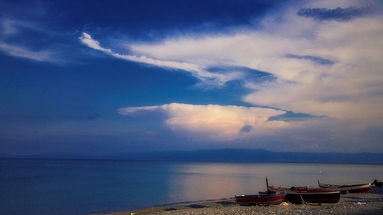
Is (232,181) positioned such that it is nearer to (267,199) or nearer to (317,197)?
(317,197)

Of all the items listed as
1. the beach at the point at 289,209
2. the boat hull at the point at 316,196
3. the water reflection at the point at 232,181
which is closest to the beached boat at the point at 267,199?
the beach at the point at 289,209

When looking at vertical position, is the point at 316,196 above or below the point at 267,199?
above

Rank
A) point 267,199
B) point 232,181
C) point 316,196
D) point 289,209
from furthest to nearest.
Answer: point 232,181 → point 316,196 → point 267,199 → point 289,209

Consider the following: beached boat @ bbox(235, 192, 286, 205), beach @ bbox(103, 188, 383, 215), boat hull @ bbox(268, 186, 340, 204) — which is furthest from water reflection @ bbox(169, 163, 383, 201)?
boat hull @ bbox(268, 186, 340, 204)

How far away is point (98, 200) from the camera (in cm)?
4272

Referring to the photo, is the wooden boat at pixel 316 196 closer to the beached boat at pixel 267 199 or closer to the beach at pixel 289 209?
the beach at pixel 289 209

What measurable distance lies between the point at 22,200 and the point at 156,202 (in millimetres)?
18510

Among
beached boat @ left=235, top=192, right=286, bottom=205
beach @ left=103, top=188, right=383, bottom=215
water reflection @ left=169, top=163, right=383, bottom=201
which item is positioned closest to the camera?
beach @ left=103, top=188, right=383, bottom=215

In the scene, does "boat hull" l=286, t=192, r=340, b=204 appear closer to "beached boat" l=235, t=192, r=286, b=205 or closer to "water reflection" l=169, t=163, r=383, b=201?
"beached boat" l=235, t=192, r=286, b=205

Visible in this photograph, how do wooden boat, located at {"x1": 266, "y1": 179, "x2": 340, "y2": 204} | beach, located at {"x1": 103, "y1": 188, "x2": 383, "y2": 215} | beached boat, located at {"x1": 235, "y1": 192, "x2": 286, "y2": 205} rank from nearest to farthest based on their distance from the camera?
beach, located at {"x1": 103, "y1": 188, "x2": 383, "y2": 215} < beached boat, located at {"x1": 235, "y1": 192, "x2": 286, "y2": 205} < wooden boat, located at {"x1": 266, "y1": 179, "x2": 340, "y2": 204}

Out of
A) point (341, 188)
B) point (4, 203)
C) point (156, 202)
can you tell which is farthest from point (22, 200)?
point (341, 188)

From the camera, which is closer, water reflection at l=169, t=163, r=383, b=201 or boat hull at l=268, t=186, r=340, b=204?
boat hull at l=268, t=186, r=340, b=204

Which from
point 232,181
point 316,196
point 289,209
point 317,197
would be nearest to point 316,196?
point 316,196

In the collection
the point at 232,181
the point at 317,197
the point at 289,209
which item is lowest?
the point at 232,181
